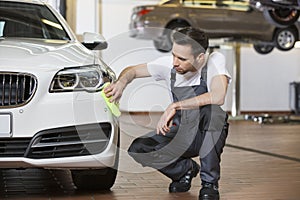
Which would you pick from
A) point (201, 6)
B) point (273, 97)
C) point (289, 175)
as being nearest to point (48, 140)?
point (289, 175)

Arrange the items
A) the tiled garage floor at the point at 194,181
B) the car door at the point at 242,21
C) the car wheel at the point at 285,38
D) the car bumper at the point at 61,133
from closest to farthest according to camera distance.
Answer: the car bumper at the point at 61,133 < the tiled garage floor at the point at 194,181 < the car door at the point at 242,21 < the car wheel at the point at 285,38

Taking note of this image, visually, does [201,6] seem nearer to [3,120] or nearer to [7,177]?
[7,177]

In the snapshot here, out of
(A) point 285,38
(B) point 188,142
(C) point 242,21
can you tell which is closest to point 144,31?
(C) point 242,21

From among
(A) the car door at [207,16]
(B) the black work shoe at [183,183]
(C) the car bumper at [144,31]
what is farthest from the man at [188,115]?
(A) the car door at [207,16]

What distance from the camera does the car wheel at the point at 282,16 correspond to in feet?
25.7

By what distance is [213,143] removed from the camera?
2.76m

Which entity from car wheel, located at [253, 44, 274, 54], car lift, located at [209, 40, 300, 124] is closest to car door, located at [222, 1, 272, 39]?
car lift, located at [209, 40, 300, 124]

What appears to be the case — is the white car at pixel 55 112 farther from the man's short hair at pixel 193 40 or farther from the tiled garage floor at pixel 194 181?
the man's short hair at pixel 193 40

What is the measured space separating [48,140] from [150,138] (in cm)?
55

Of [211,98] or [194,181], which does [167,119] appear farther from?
[194,181]

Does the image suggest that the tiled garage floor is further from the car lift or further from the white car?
the car lift

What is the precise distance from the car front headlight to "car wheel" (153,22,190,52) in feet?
23.5

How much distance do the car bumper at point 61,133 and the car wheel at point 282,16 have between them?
5487 millimetres

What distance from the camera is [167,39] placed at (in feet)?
34.3
